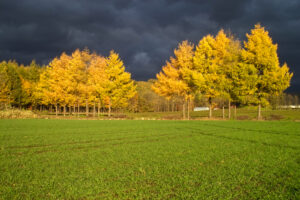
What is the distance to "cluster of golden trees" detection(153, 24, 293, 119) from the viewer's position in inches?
750

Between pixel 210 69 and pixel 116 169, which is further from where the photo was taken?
pixel 210 69

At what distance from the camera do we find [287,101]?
321 feet

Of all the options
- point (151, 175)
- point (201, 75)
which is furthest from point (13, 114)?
point (151, 175)

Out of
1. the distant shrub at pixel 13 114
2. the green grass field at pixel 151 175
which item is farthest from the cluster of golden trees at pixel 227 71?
the distant shrub at pixel 13 114

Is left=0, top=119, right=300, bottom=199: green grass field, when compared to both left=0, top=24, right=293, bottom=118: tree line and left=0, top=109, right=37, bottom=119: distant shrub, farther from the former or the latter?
left=0, top=109, right=37, bottom=119: distant shrub

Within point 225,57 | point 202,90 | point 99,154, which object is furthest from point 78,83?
point 99,154

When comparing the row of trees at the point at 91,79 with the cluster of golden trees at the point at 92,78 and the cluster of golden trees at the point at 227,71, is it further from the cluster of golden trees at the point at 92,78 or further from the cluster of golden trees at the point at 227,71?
the cluster of golden trees at the point at 227,71

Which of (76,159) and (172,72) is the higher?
(172,72)

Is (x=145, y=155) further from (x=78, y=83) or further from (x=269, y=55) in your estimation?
(x=78, y=83)

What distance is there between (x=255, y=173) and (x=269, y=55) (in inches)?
752

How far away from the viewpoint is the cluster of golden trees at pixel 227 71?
19.1 meters

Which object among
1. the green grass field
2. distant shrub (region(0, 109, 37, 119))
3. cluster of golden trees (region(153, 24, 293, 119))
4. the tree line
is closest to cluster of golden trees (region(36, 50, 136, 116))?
the tree line

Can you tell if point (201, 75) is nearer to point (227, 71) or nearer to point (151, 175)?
point (227, 71)

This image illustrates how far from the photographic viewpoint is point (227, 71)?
21.4 m
